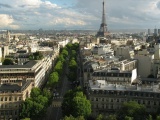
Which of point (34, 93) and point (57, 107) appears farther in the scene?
point (57, 107)

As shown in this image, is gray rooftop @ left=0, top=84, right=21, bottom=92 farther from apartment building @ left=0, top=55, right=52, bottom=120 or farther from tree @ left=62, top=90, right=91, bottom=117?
tree @ left=62, top=90, right=91, bottom=117

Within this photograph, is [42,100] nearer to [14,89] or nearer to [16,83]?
[14,89]

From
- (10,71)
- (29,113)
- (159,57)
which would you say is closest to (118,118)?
(29,113)

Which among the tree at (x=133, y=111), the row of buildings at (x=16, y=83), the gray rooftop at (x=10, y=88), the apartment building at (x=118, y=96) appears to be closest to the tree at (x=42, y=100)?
the row of buildings at (x=16, y=83)

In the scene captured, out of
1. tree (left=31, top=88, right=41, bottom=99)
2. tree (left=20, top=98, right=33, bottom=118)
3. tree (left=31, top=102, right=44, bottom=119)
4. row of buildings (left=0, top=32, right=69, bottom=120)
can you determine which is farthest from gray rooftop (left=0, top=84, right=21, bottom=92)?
tree (left=31, top=102, right=44, bottom=119)

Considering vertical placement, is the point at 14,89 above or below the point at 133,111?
above

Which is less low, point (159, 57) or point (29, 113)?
point (159, 57)

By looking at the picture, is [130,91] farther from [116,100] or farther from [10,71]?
[10,71]

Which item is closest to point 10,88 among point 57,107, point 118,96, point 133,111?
point 57,107

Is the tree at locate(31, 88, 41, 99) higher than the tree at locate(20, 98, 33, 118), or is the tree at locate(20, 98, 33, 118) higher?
the tree at locate(31, 88, 41, 99)

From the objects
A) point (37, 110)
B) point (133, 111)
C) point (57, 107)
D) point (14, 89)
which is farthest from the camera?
point (57, 107)

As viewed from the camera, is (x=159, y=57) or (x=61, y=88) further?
(x=159, y=57)
